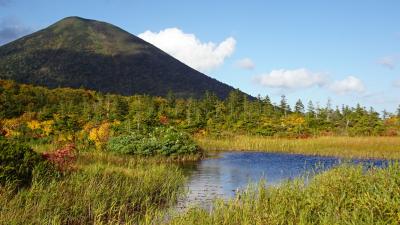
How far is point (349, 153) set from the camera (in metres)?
33.6

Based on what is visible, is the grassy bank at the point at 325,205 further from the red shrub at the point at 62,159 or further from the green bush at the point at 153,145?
the green bush at the point at 153,145

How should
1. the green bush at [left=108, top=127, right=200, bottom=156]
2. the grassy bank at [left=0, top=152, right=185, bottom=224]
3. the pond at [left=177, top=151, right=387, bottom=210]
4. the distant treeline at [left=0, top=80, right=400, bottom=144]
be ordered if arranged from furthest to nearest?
1. the distant treeline at [left=0, top=80, right=400, bottom=144]
2. the green bush at [left=108, top=127, right=200, bottom=156]
3. the pond at [left=177, top=151, right=387, bottom=210]
4. the grassy bank at [left=0, top=152, right=185, bottom=224]

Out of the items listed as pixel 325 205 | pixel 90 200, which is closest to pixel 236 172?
pixel 90 200

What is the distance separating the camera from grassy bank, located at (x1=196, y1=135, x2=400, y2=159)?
33.2 metres

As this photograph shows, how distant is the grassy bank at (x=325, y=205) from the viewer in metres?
8.71

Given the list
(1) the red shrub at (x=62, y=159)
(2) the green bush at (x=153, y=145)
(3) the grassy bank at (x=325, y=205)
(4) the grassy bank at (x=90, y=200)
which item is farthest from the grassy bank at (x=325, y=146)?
(3) the grassy bank at (x=325, y=205)

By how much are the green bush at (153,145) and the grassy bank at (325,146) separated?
8581 millimetres

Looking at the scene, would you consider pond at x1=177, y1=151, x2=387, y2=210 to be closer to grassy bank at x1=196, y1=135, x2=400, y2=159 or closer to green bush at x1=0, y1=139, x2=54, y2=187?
grassy bank at x1=196, y1=135, x2=400, y2=159

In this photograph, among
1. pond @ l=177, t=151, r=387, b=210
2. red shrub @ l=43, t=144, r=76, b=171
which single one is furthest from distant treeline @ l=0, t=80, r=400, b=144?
red shrub @ l=43, t=144, r=76, b=171

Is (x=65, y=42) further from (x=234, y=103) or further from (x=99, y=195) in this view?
(x=99, y=195)

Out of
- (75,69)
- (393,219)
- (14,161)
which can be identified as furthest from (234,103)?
(75,69)

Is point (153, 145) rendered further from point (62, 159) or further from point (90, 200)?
point (90, 200)

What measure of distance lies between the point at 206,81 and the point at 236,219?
157 metres

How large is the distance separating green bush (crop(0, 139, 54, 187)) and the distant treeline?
21.2 m
